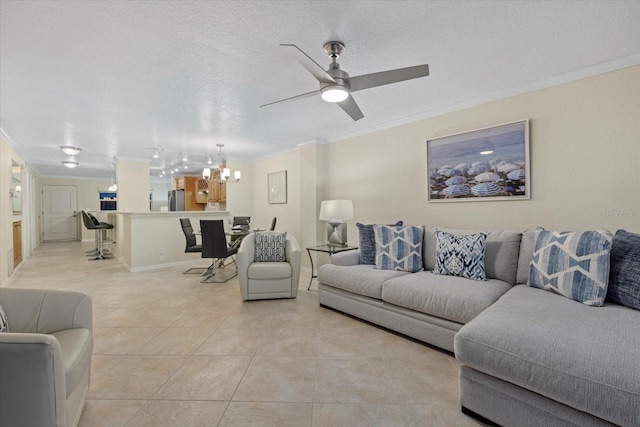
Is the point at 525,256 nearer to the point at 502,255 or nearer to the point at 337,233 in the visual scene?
the point at 502,255

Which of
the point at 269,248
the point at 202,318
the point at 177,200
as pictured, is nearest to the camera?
the point at 202,318

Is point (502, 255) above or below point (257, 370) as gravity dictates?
above

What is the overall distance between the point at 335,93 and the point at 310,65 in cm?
35

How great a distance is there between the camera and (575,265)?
79.8 inches

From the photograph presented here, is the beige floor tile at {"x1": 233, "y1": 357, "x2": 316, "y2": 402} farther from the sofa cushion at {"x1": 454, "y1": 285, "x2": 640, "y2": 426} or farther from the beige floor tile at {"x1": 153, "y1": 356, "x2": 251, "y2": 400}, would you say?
the sofa cushion at {"x1": 454, "y1": 285, "x2": 640, "y2": 426}

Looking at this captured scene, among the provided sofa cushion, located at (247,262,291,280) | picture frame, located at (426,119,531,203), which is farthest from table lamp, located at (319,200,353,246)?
picture frame, located at (426,119,531,203)

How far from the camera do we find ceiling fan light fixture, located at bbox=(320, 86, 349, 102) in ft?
7.00

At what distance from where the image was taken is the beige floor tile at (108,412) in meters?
1.60

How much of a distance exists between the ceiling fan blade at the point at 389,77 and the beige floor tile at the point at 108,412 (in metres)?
2.50

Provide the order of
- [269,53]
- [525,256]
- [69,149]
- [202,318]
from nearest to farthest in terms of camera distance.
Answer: [269,53] < [525,256] < [202,318] < [69,149]

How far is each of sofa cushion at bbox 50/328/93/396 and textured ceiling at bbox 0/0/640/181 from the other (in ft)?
6.22

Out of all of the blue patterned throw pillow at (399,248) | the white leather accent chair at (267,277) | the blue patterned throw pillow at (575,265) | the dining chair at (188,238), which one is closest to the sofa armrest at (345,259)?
the blue patterned throw pillow at (399,248)

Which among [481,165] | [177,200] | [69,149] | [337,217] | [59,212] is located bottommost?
[337,217]

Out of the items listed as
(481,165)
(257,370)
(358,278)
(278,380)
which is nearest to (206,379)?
(257,370)
